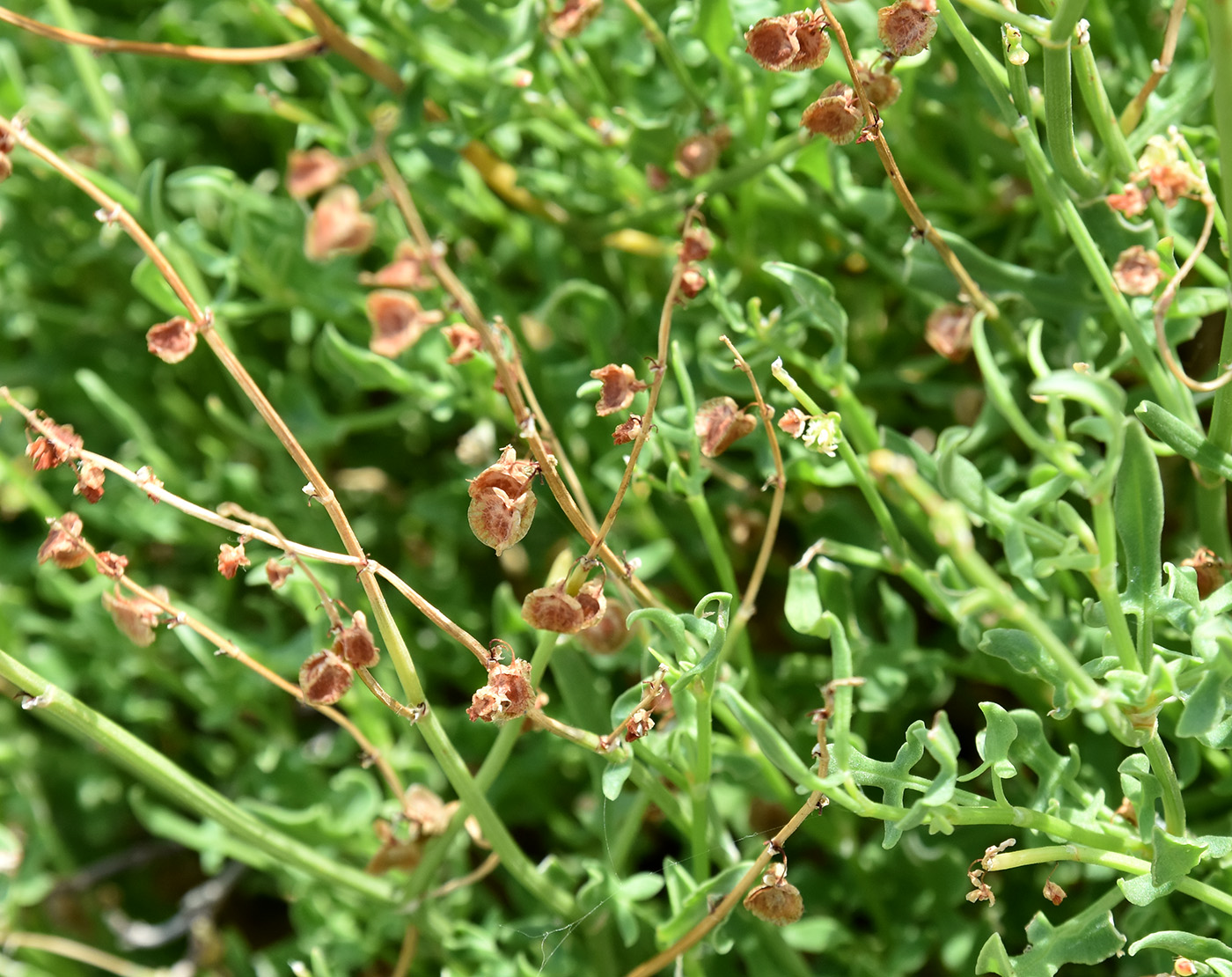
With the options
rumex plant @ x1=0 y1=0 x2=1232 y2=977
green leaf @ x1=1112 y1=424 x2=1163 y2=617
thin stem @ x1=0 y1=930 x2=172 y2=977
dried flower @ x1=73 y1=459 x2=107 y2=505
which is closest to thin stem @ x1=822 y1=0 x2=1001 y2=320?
rumex plant @ x1=0 y1=0 x2=1232 y2=977

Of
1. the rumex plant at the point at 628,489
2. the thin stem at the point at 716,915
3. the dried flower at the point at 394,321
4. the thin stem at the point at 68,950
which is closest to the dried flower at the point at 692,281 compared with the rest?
the rumex plant at the point at 628,489

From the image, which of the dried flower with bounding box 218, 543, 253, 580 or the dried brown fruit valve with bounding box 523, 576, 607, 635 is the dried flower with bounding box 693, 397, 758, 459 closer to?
the dried brown fruit valve with bounding box 523, 576, 607, 635

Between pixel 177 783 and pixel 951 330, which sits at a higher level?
pixel 951 330

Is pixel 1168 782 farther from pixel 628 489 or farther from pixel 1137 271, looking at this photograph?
pixel 628 489

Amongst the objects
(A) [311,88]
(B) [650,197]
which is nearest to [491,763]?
(B) [650,197]

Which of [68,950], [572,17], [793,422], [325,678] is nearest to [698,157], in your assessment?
[572,17]
